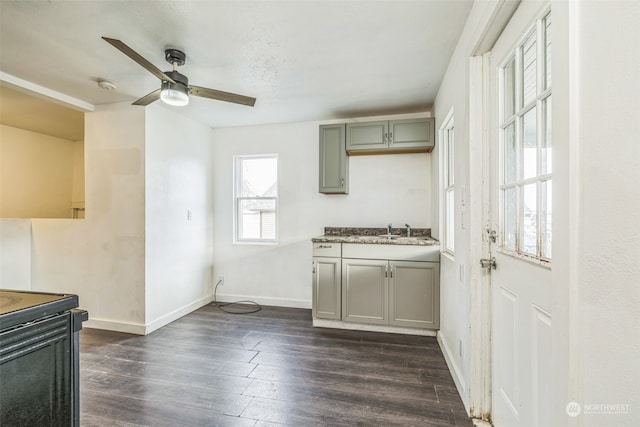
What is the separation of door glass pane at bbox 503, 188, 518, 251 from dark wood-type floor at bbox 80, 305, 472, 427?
1.14 m

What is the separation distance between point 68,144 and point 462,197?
6.25m

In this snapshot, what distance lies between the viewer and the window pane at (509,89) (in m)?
1.48

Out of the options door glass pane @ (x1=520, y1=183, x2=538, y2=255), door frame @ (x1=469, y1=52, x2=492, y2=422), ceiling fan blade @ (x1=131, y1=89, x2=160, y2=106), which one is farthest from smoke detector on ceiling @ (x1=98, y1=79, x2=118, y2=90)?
door glass pane @ (x1=520, y1=183, x2=538, y2=255)

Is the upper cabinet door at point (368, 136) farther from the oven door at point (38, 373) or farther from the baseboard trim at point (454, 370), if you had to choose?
the oven door at point (38, 373)

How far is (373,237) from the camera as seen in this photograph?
347 centimetres

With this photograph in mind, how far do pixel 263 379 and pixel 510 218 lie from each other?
6.66ft

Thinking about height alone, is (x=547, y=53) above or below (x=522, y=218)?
above

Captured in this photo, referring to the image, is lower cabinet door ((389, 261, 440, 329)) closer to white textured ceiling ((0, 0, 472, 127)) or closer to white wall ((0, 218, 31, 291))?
white textured ceiling ((0, 0, 472, 127))

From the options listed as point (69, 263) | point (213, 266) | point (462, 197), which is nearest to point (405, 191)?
point (462, 197)

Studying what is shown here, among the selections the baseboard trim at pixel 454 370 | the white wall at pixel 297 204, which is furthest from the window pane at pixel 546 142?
the white wall at pixel 297 204

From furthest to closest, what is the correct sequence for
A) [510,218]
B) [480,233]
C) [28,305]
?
[480,233] → [510,218] → [28,305]

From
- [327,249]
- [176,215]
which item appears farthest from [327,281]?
[176,215]

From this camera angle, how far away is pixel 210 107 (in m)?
3.49

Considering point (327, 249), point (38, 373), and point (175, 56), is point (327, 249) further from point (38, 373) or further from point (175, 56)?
point (38, 373)
